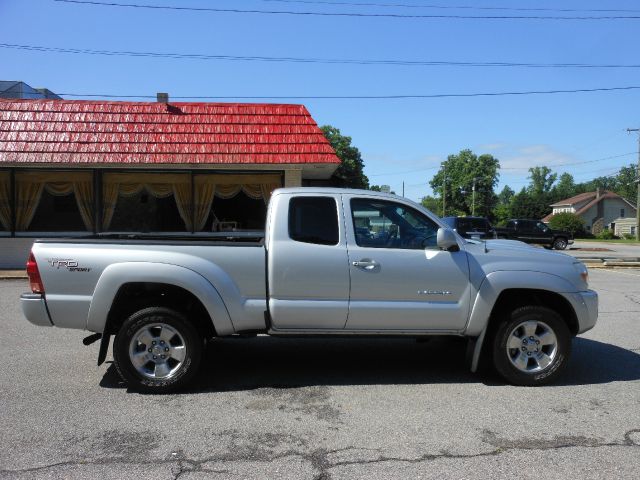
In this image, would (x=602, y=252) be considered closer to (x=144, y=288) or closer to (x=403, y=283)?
(x=403, y=283)

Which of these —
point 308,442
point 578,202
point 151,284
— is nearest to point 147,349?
point 151,284

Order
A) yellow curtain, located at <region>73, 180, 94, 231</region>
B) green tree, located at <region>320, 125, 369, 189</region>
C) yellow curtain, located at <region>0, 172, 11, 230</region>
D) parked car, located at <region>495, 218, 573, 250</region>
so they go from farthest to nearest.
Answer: green tree, located at <region>320, 125, 369, 189</region>
parked car, located at <region>495, 218, 573, 250</region>
yellow curtain, located at <region>73, 180, 94, 231</region>
yellow curtain, located at <region>0, 172, 11, 230</region>

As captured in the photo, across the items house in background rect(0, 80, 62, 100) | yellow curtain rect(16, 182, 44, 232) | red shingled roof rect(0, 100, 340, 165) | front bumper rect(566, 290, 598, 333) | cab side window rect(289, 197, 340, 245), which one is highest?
house in background rect(0, 80, 62, 100)

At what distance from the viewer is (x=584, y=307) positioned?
5262 mm

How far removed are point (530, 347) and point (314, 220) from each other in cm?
244

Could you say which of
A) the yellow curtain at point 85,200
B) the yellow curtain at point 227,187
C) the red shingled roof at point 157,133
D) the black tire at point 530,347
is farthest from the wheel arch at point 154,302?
the yellow curtain at point 85,200

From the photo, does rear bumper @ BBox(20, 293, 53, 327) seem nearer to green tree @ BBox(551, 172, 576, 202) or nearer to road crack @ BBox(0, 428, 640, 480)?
road crack @ BBox(0, 428, 640, 480)

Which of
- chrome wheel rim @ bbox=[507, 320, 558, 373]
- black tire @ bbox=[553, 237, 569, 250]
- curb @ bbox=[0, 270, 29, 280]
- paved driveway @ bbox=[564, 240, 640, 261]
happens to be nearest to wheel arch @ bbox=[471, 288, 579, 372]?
chrome wheel rim @ bbox=[507, 320, 558, 373]

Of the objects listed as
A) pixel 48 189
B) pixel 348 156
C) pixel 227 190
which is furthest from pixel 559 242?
pixel 348 156

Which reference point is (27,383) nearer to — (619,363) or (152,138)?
(619,363)

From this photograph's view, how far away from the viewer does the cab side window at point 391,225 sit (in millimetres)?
5148

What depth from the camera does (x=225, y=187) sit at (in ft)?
49.3

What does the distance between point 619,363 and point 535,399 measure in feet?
6.20

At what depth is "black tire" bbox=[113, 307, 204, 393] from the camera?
4.87m
